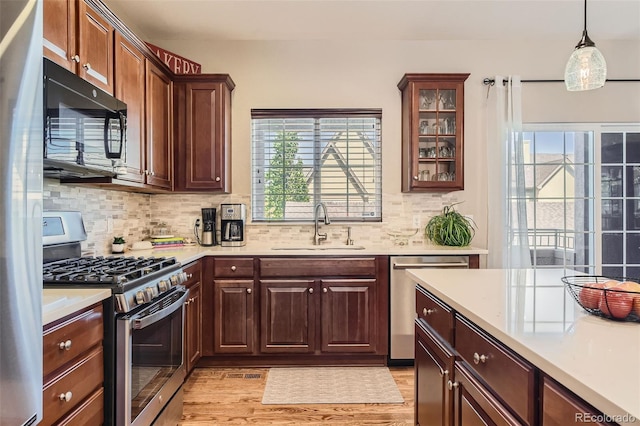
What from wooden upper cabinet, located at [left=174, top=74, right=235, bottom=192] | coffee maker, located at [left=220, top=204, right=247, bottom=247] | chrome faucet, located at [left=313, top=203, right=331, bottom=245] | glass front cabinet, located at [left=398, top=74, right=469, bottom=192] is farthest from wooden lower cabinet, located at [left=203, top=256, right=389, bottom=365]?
glass front cabinet, located at [left=398, top=74, right=469, bottom=192]

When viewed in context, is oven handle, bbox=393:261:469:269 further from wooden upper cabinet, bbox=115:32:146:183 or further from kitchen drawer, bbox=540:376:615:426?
kitchen drawer, bbox=540:376:615:426

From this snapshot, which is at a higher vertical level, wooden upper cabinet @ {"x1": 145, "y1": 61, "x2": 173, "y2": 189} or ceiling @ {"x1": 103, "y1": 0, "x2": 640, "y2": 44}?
ceiling @ {"x1": 103, "y1": 0, "x2": 640, "y2": 44}

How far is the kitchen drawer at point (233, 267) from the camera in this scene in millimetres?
2910

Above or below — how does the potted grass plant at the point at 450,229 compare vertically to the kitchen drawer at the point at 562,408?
above

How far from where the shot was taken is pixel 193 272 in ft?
8.77

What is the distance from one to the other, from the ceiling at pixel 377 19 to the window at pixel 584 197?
882 mm

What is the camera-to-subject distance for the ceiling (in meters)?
2.90

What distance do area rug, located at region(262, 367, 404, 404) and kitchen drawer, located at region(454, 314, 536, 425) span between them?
55.1 inches

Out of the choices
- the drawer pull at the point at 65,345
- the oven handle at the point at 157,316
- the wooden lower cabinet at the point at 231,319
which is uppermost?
the drawer pull at the point at 65,345

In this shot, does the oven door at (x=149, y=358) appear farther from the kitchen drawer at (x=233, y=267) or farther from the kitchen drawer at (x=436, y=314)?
the kitchen drawer at (x=436, y=314)

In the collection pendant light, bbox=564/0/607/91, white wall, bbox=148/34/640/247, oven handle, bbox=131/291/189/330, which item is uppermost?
white wall, bbox=148/34/640/247

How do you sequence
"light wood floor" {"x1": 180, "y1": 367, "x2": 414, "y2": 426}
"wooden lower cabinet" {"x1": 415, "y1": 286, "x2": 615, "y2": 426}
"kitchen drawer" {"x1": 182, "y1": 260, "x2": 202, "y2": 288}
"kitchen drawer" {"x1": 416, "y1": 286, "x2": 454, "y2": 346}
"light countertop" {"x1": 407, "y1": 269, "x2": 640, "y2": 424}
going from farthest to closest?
"kitchen drawer" {"x1": 182, "y1": 260, "x2": 202, "y2": 288}, "light wood floor" {"x1": 180, "y1": 367, "x2": 414, "y2": 426}, "kitchen drawer" {"x1": 416, "y1": 286, "x2": 454, "y2": 346}, "wooden lower cabinet" {"x1": 415, "y1": 286, "x2": 615, "y2": 426}, "light countertop" {"x1": 407, "y1": 269, "x2": 640, "y2": 424}

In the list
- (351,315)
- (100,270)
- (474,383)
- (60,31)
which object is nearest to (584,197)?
(351,315)

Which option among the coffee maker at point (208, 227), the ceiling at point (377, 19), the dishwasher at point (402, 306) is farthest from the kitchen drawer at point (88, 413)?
the ceiling at point (377, 19)
